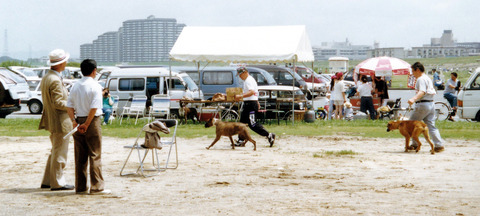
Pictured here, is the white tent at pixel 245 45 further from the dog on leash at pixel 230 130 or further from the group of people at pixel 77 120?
the group of people at pixel 77 120

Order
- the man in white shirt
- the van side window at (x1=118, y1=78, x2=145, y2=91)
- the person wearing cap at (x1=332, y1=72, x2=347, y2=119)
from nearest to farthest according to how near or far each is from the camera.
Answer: the man in white shirt
the person wearing cap at (x1=332, y1=72, x2=347, y2=119)
the van side window at (x1=118, y1=78, x2=145, y2=91)

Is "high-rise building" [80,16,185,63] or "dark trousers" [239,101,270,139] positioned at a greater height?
"high-rise building" [80,16,185,63]

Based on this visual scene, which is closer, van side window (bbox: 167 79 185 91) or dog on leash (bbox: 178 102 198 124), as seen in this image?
dog on leash (bbox: 178 102 198 124)

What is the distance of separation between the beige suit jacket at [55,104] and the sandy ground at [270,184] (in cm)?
85

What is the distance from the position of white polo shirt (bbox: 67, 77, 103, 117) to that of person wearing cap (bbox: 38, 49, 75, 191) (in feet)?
0.70

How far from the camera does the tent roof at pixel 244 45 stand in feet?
62.4

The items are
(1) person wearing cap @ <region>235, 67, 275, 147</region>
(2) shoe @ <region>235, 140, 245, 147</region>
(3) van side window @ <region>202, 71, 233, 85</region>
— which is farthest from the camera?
(3) van side window @ <region>202, 71, 233, 85</region>

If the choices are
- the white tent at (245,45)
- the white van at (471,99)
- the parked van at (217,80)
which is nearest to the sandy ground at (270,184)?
the white tent at (245,45)

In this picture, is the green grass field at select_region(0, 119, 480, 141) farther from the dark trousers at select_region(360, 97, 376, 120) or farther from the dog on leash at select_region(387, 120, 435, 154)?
the dog on leash at select_region(387, 120, 435, 154)

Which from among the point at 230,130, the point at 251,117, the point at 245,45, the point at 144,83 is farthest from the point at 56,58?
the point at 144,83

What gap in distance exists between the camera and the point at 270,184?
9.02 m

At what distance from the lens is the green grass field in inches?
659

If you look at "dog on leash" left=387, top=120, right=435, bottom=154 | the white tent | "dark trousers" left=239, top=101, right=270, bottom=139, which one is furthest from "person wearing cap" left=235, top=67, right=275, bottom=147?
the white tent

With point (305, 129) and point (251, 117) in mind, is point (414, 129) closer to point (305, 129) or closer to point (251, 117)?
point (251, 117)
